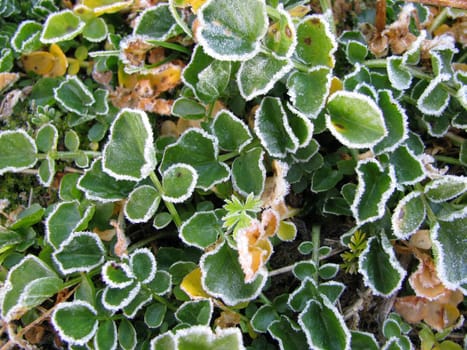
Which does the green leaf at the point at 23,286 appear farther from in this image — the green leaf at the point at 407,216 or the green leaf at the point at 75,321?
the green leaf at the point at 407,216

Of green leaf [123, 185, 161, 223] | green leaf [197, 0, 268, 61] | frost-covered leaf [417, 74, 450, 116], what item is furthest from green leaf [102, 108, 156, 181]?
frost-covered leaf [417, 74, 450, 116]

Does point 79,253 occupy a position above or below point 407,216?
below

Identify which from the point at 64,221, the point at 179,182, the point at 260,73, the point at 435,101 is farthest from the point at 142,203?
the point at 435,101

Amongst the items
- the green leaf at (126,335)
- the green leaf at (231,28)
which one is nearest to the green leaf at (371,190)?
the green leaf at (231,28)

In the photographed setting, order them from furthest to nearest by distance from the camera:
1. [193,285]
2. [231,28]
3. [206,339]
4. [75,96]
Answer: [75,96]
[193,285]
[231,28]
[206,339]

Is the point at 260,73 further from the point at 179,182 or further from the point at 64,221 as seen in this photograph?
the point at 64,221

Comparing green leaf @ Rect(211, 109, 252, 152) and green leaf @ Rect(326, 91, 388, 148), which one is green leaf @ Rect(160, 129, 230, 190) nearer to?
green leaf @ Rect(211, 109, 252, 152)

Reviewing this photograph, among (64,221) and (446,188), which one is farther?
(64,221)
